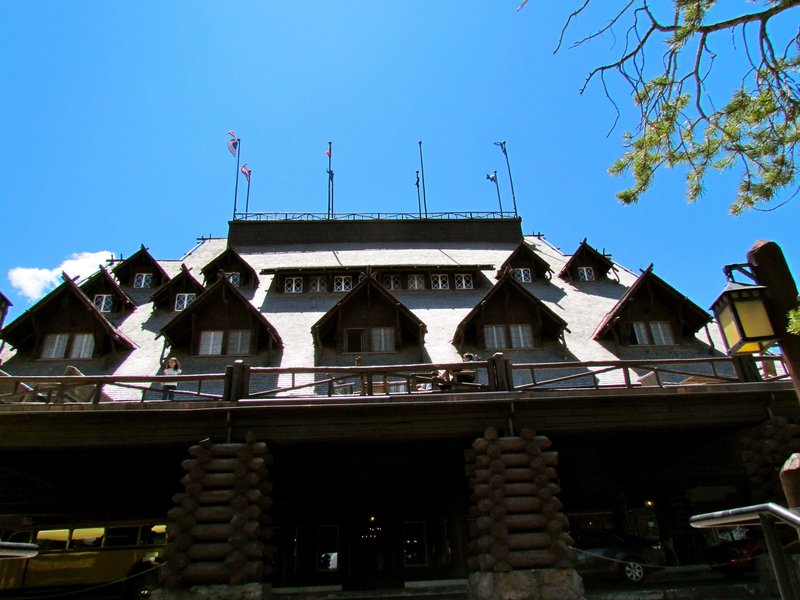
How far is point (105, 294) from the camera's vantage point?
72.7 feet

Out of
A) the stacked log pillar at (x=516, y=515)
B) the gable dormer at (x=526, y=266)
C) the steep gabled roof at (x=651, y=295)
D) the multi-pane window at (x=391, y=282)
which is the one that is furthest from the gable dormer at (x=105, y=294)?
the steep gabled roof at (x=651, y=295)

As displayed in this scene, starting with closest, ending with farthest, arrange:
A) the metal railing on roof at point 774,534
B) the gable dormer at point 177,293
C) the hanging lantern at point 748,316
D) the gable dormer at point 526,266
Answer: the metal railing on roof at point 774,534, the hanging lantern at point 748,316, the gable dormer at point 177,293, the gable dormer at point 526,266

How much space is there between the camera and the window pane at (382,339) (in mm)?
17688

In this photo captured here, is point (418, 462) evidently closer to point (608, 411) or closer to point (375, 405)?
point (375, 405)

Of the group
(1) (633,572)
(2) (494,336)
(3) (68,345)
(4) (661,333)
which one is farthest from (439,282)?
(3) (68,345)

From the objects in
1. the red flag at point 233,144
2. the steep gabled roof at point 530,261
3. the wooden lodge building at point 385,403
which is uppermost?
the red flag at point 233,144

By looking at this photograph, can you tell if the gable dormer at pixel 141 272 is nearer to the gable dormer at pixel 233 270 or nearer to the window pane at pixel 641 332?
the gable dormer at pixel 233 270

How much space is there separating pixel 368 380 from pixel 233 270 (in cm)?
1398

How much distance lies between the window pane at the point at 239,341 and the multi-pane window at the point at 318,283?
5261mm

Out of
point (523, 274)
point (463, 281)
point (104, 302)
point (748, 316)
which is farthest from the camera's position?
point (523, 274)

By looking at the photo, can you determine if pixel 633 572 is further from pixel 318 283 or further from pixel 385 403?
pixel 318 283

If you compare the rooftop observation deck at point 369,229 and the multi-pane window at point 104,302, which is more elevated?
the rooftop observation deck at point 369,229

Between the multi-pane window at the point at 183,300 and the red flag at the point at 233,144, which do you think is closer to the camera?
the multi-pane window at the point at 183,300

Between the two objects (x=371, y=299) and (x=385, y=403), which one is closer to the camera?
(x=385, y=403)
